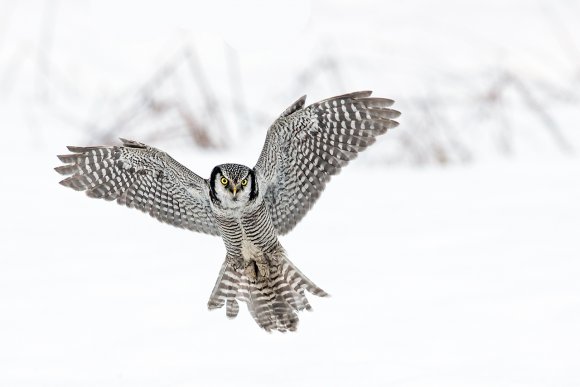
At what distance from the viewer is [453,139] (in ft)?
32.3

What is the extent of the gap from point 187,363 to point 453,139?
548 centimetres

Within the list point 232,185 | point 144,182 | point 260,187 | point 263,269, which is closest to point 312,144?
point 260,187

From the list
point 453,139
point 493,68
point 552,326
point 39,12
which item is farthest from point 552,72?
point 552,326

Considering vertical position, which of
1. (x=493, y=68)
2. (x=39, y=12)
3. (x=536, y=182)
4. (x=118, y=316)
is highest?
(x=39, y=12)

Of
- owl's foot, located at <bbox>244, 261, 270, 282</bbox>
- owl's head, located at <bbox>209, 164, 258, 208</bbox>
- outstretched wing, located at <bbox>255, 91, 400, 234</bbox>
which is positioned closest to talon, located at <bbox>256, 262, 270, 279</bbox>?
owl's foot, located at <bbox>244, 261, 270, 282</bbox>

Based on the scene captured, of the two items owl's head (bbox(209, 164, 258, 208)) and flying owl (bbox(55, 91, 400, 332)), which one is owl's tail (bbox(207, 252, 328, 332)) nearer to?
flying owl (bbox(55, 91, 400, 332))

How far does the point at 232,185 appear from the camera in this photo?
4.44m

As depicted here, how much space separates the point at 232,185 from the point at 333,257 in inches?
91.1

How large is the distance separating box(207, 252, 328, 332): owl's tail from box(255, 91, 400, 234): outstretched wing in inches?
11.2

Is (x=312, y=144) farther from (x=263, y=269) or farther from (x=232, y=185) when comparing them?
(x=263, y=269)

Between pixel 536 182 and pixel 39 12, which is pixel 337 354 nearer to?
pixel 536 182

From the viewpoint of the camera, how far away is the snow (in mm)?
4801

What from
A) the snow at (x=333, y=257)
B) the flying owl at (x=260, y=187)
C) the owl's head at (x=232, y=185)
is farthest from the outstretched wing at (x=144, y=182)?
the snow at (x=333, y=257)

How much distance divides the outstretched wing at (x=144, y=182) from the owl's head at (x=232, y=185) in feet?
0.81
